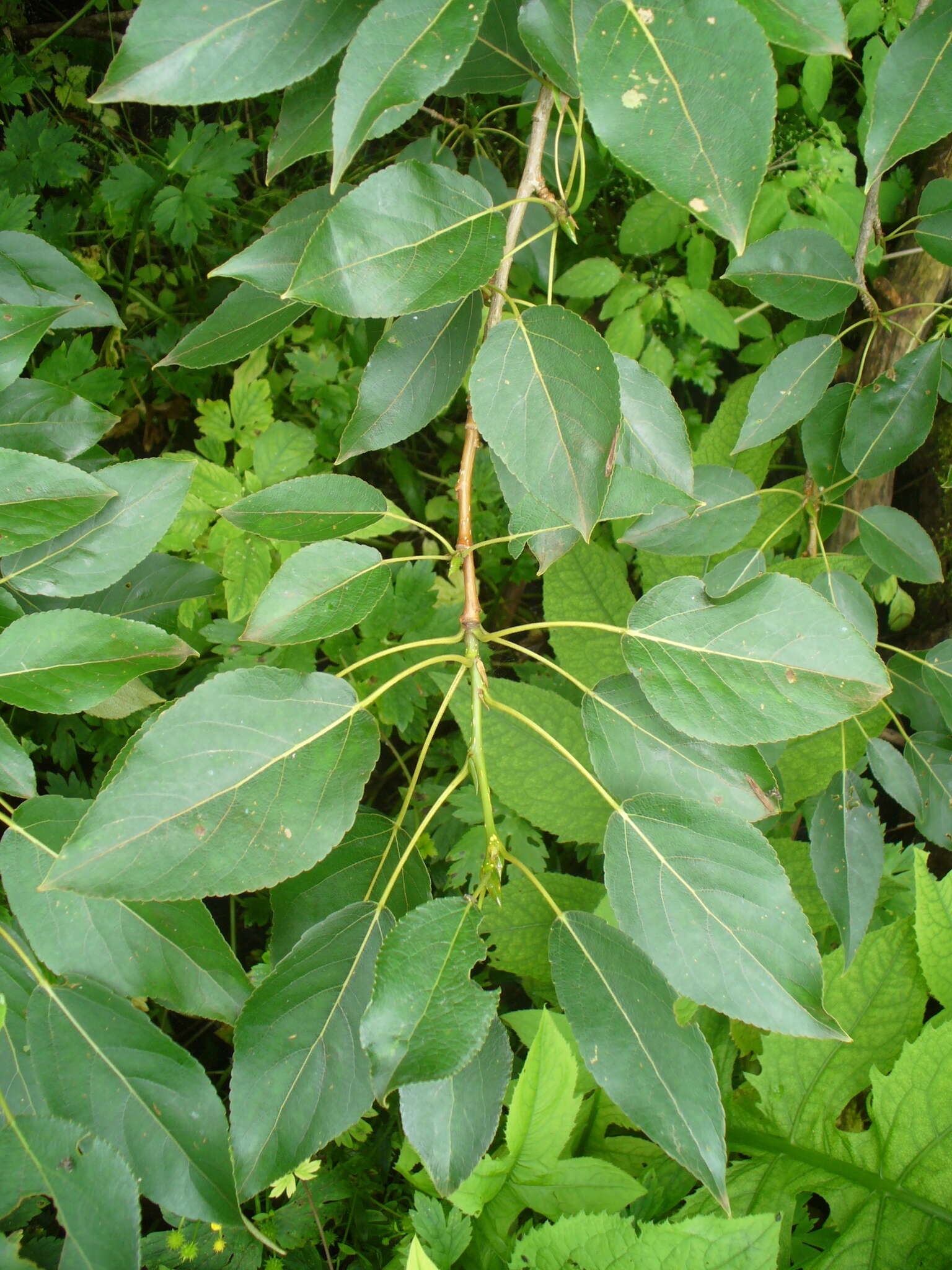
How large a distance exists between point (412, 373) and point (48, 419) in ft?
1.40

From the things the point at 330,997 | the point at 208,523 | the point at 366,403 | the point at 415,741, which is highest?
the point at 366,403

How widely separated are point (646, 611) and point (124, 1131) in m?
0.73

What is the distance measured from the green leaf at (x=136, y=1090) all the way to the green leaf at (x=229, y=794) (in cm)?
28

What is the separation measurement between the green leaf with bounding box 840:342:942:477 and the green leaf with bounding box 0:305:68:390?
3.19ft

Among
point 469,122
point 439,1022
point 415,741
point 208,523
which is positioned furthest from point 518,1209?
point 469,122

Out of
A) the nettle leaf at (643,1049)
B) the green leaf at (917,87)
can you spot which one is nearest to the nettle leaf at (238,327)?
the green leaf at (917,87)

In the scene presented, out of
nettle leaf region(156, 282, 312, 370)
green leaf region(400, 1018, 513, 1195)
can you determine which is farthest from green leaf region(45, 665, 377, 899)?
nettle leaf region(156, 282, 312, 370)

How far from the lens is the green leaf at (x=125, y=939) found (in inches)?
31.8

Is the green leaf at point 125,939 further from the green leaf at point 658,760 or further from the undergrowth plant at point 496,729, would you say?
the green leaf at point 658,760

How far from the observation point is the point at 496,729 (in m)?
1.30

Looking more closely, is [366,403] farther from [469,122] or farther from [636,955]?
[469,122]

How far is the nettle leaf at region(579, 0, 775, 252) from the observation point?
0.55 metres

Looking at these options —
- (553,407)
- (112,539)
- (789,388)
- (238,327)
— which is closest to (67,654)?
(112,539)

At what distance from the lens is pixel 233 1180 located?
31.1 inches
